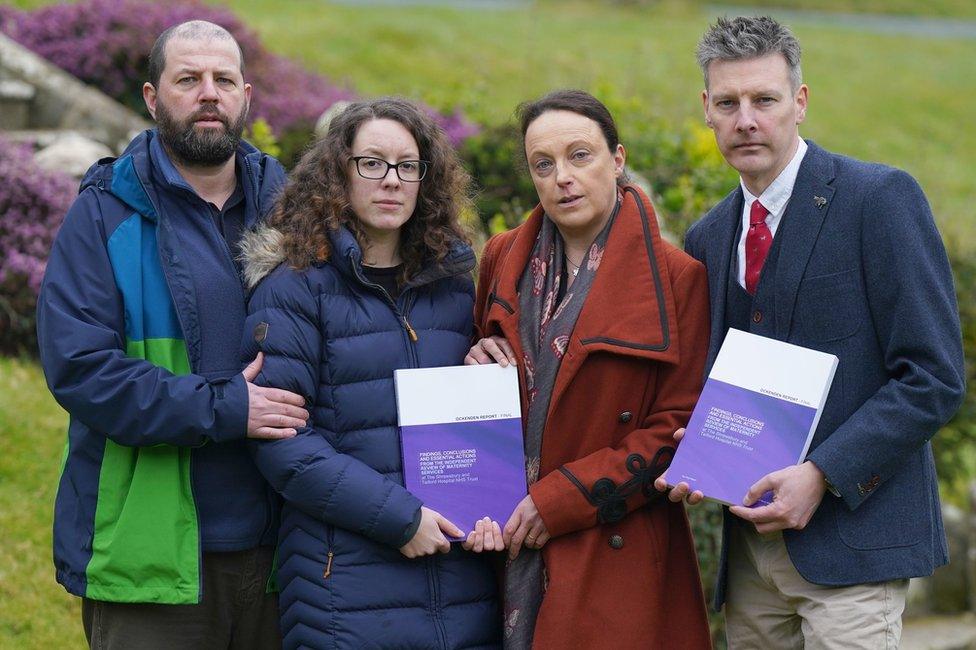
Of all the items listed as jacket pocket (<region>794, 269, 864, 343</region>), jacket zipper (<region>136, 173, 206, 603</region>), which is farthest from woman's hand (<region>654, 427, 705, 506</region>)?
jacket zipper (<region>136, 173, 206, 603</region>)

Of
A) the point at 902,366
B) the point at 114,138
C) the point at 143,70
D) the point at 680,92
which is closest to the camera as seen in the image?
the point at 902,366

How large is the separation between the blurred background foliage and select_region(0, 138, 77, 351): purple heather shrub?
0.01 meters

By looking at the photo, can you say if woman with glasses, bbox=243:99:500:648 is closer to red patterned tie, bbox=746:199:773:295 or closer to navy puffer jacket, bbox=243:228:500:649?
navy puffer jacket, bbox=243:228:500:649

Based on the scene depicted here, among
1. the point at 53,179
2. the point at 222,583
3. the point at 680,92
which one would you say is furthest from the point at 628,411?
the point at 680,92

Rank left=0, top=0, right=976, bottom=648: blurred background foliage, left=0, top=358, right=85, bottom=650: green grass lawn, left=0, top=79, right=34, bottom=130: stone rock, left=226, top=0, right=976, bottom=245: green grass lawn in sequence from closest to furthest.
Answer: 1. left=0, top=358, right=85, bottom=650: green grass lawn
2. left=0, top=0, right=976, bottom=648: blurred background foliage
3. left=0, top=79, right=34, bottom=130: stone rock
4. left=226, top=0, right=976, bottom=245: green grass lawn

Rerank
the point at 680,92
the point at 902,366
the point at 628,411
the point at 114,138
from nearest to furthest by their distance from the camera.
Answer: the point at 902,366 < the point at 628,411 < the point at 114,138 < the point at 680,92

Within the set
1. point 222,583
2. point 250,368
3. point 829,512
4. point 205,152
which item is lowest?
point 222,583

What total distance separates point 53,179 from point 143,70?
2.48 meters

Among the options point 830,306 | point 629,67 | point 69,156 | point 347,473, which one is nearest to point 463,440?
point 347,473

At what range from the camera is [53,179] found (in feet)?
23.6

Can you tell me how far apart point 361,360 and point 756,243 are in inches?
50.8

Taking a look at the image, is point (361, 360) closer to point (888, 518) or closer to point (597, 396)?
point (597, 396)

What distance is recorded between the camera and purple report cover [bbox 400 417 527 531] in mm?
3496

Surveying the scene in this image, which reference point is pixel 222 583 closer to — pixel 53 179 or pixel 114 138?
pixel 53 179
